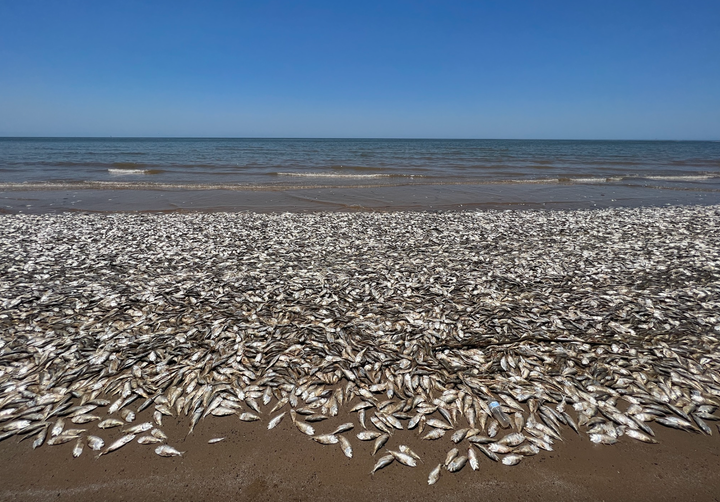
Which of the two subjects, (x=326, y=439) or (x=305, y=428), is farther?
(x=305, y=428)

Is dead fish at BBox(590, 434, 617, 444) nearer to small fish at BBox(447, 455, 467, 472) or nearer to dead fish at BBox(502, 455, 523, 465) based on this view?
dead fish at BBox(502, 455, 523, 465)

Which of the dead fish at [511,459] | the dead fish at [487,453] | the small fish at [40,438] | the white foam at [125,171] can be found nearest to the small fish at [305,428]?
the dead fish at [487,453]

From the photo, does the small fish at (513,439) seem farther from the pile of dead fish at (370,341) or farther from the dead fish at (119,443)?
the dead fish at (119,443)

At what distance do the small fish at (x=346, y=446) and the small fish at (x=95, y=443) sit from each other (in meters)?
2.70

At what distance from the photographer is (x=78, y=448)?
4.22 m

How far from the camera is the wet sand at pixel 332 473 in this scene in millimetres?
3803

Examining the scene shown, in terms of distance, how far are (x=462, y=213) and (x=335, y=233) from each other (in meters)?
6.90

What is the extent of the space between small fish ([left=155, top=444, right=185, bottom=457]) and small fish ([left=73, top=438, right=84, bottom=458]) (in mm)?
835

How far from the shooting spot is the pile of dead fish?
4.61m

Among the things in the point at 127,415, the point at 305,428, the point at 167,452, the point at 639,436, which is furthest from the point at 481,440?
the point at 127,415

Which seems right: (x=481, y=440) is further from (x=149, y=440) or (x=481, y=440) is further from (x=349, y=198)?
(x=349, y=198)

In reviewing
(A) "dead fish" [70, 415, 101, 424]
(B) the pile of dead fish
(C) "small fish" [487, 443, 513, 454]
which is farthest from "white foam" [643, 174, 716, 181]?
(A) "dead fish" [70, 415, 101, 424]

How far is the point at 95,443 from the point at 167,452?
0.87 metres

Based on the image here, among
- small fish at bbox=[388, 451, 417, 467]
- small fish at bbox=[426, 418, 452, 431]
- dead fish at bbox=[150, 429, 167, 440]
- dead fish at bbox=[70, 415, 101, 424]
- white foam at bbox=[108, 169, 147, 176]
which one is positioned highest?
white foam at bbox=[108, 169, 147, 176]
